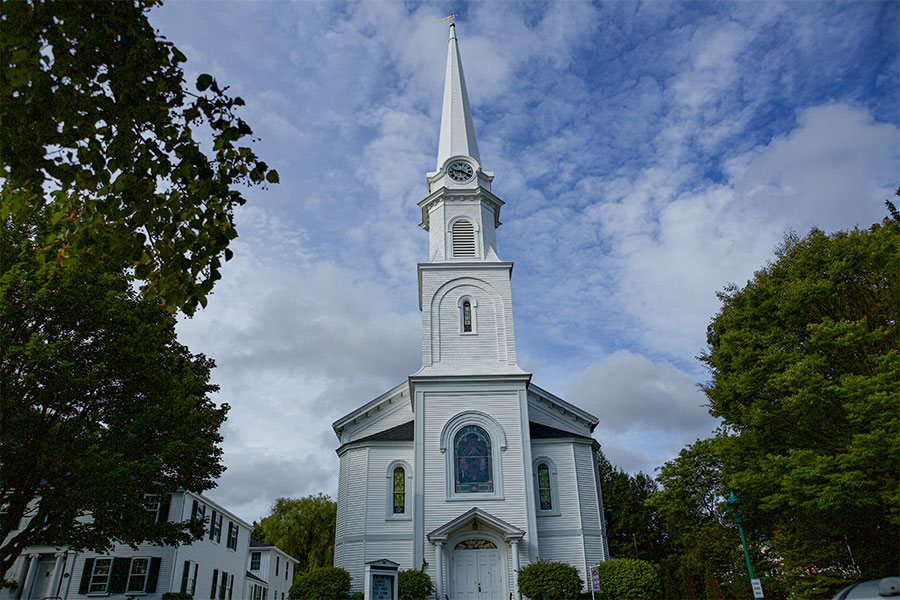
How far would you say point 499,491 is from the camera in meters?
24.6

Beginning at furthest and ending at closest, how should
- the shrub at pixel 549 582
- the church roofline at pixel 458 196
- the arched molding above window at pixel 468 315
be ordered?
the church roofline at pixel 458 196, the arched molding above window at pixel 468 315, the shrub at pixel 549 582

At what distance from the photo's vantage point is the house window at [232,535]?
33.0 m

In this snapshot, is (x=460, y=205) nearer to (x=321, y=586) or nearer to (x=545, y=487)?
(x=545, y=487)

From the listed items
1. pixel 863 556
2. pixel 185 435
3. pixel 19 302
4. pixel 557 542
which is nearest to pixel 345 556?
pixel 557 542

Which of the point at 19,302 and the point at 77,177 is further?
the point at 19,302

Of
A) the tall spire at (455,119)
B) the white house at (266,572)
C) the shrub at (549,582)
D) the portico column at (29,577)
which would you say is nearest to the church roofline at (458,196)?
the tall spire at (455,119)

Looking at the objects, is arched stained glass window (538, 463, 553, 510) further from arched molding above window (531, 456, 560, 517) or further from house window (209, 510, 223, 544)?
house window (209, 510, 223, 544)

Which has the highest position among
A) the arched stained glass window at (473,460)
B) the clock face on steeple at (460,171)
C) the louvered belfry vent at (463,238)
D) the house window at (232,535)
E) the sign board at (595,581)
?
the clock face on steeple at (460,171)

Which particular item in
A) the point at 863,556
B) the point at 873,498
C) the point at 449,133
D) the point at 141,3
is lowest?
the point at 863,556

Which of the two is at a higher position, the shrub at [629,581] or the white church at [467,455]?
the white church at [467,455]

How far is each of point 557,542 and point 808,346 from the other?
492 inches

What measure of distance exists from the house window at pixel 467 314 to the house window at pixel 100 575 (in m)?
18.0

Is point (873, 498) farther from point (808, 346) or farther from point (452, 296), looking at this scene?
point (452, 296)

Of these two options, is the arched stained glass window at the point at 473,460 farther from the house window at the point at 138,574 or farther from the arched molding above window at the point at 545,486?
the house window at the point at 138,574
